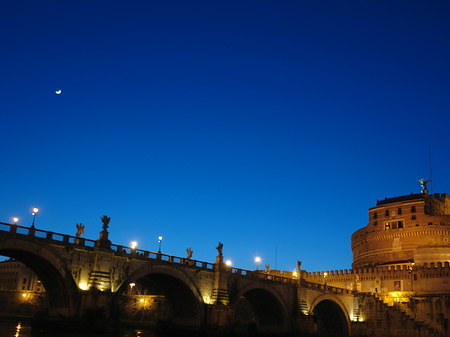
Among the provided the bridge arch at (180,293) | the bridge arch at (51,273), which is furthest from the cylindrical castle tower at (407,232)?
the bridge arch at (51,273)

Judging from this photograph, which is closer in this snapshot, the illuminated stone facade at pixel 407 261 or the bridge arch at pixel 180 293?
the bridge arch at pixel 180 293

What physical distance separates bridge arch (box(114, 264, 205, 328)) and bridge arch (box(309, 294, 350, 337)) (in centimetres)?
2539

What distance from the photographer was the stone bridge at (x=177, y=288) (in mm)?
32188

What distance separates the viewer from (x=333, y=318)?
6538 centimetres

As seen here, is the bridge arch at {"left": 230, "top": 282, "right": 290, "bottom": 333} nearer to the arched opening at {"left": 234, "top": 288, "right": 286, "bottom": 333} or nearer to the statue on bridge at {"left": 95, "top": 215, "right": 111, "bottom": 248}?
the arched opening at {"left": 234, "top": 288, "right": 286, "bottom": 333}

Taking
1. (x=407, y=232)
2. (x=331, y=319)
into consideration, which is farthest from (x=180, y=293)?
(x=407, y=232)

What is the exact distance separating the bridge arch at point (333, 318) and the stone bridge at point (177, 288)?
0.44 feet

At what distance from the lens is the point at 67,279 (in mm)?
32438

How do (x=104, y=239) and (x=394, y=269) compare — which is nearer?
(x=104, y=239)

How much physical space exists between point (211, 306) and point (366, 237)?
5397 cm

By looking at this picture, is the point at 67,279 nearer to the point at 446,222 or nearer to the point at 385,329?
the point at 385,329

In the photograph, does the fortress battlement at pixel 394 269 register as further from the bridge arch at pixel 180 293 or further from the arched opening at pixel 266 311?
the bridge arch at pixel 180 293

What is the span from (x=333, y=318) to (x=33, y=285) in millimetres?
66379

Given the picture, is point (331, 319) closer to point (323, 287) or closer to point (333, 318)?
point (333, 318)
